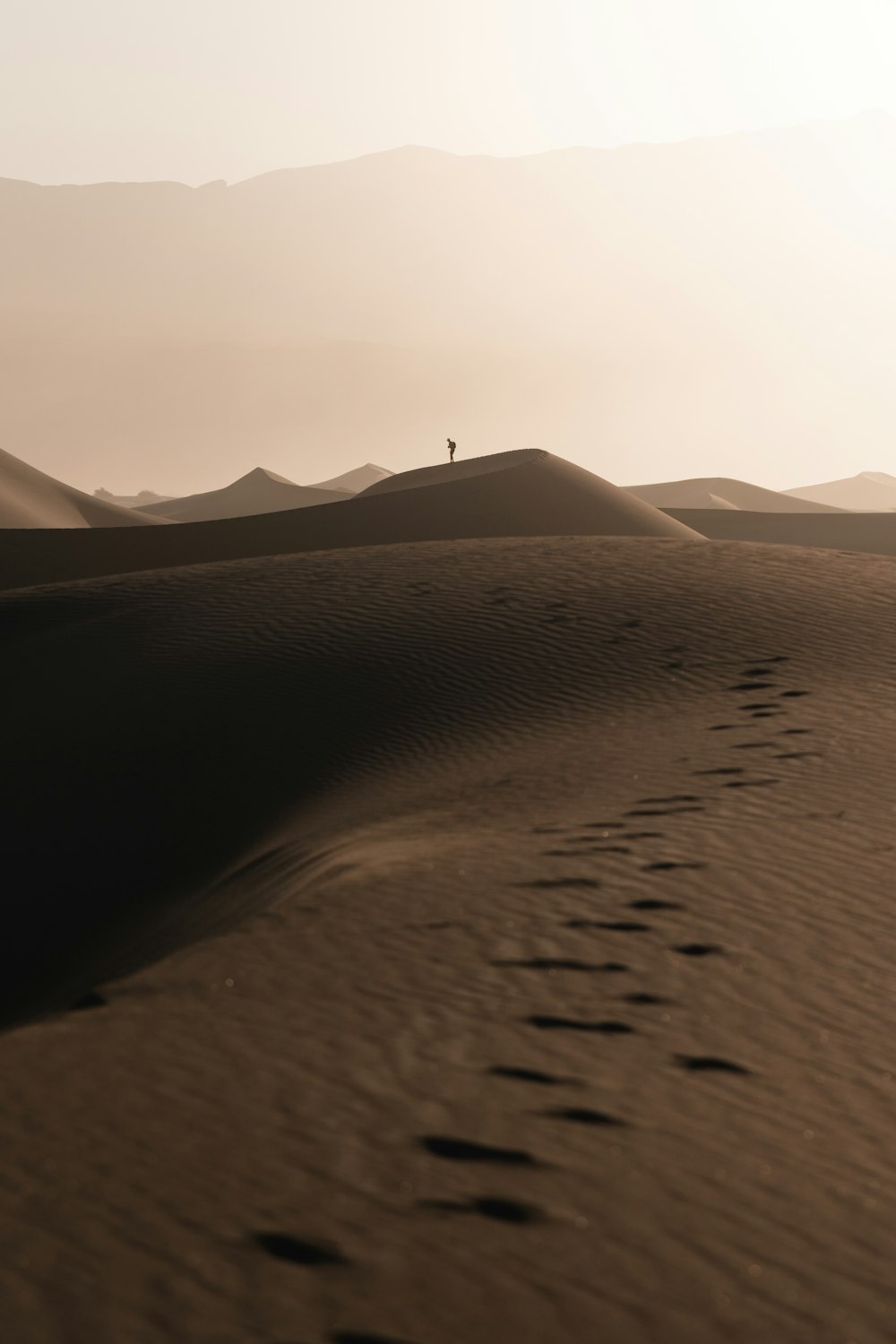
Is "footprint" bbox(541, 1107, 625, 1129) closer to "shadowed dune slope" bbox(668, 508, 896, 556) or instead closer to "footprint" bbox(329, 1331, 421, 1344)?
"footprint" bbox(329, 1331, 421, 1344)

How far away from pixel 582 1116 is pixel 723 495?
271 ft

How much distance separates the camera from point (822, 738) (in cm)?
786

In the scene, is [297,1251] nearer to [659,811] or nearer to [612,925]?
[612,925]

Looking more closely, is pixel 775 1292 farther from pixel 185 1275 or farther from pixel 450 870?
pixel 450 870

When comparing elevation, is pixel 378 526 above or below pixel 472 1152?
above

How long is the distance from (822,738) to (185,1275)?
230 inches

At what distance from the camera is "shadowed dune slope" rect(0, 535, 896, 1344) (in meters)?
2.76

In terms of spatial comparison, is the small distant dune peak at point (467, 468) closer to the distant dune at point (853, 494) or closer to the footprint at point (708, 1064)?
the footprint at point (708, 1064)

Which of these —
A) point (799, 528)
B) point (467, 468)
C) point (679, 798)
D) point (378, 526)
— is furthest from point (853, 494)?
point (679, 798)

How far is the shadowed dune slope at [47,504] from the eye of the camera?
40.6 metres

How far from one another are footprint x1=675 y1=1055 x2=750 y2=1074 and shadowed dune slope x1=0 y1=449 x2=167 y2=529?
3789 centimetres

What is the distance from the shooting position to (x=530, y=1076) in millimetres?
3654

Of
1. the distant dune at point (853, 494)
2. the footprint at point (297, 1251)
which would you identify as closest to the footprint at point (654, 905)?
the footprint at point (297, 1251)

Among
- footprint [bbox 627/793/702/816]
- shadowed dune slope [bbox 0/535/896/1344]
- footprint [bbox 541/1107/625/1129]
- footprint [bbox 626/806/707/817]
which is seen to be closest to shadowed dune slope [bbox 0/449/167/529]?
shadowed dune slope [bbox 0/535/896/1344]
